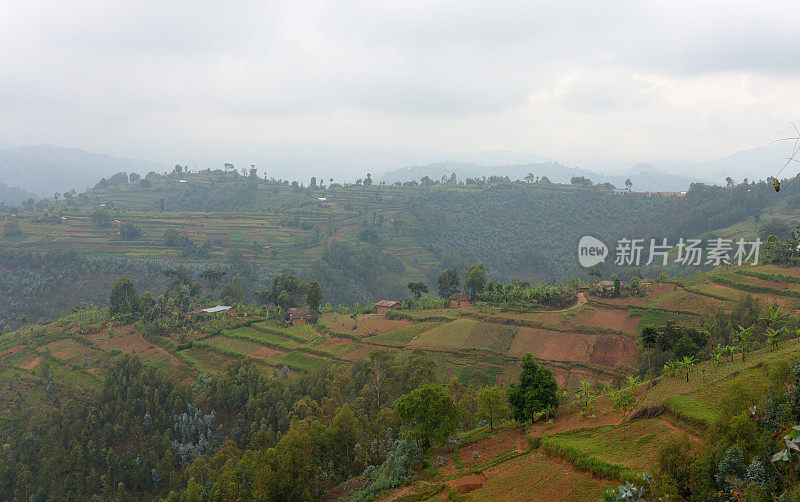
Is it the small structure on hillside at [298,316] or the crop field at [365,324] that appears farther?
the small structure on hillside at [298,316]

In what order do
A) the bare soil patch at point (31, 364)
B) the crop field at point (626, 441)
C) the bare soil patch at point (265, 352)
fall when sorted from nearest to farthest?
the crop field at point (626, 441) < the bare soil patch at point (31, 364) < the bare soil patch at point (265, 352)

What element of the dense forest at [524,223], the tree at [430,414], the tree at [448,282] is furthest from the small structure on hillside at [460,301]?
the dense forest at [524,223]

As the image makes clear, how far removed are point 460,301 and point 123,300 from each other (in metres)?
41.4

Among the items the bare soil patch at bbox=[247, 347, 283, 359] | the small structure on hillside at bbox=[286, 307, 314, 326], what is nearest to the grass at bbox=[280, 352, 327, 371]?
the bare soil patch at bbox=[247, 347, 283, 359]

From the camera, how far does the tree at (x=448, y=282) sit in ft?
200

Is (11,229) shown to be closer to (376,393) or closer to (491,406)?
(376,393)

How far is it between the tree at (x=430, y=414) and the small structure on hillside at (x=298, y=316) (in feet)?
109

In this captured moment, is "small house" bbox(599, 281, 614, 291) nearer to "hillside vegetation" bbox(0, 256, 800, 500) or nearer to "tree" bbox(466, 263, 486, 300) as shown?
"hillside vegetation" bbox(0, 256, 800, 500)

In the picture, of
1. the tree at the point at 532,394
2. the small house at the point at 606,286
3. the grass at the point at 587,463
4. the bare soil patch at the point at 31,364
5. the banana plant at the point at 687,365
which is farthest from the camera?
the small house at the point at 606,286

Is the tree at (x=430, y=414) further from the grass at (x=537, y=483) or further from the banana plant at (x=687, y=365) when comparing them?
the banana plant at (x=687, y=365)

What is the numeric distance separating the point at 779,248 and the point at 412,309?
128 ft

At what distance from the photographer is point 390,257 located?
96.1 meters

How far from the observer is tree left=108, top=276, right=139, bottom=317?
178 feet

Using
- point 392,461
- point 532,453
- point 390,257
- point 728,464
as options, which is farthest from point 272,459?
point 390,257
